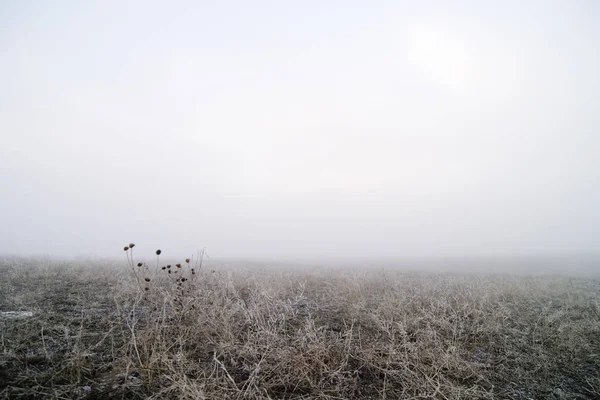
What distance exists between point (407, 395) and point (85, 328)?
438cm

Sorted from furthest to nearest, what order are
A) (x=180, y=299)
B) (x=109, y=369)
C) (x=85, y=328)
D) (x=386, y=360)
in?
1. (x=180, y=299)
2. (x=85, y=328)
3. (x=386, y=360)
4. (x=109, y=369)

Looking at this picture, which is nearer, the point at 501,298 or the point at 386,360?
the point at 386,360

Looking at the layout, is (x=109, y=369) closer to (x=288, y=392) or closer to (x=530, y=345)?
(x=288, y=392)

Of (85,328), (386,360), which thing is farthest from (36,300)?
(386,360)

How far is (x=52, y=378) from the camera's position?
106 inches

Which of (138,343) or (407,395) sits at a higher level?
(138,343)

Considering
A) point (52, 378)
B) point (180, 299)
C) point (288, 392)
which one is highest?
point (180, 299)

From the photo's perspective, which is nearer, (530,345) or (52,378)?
(52,378)

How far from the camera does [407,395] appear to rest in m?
2.88

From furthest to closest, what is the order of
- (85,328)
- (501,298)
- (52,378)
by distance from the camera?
(501,298) → (85,328) → (52,378)

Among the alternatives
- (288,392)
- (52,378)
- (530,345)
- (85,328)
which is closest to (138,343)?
(52,378)

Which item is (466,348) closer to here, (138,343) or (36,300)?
(138,343)

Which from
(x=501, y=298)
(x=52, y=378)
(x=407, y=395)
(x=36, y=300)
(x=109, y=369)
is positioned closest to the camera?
(x=52, y=378)

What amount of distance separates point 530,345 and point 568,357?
44 cm
